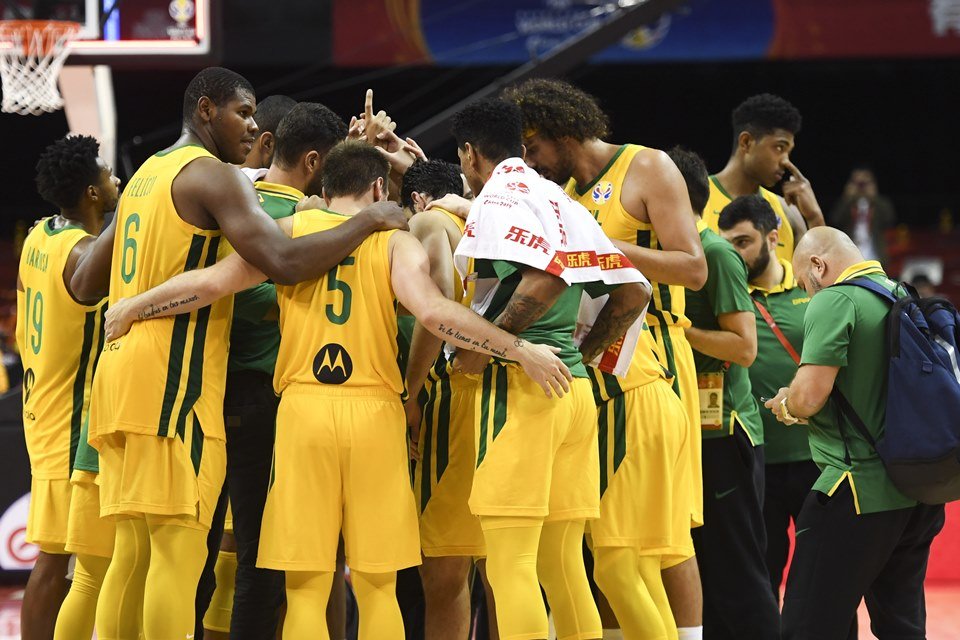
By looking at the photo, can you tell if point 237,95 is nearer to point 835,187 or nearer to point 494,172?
point 494,172

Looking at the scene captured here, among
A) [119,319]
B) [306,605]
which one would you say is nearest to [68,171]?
[119,319]

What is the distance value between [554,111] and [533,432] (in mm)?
1463

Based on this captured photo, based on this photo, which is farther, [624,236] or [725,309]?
[725,309]

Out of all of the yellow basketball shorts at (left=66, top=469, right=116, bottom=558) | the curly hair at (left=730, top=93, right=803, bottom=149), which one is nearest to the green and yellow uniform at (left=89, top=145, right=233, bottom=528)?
the yellow basketball shorts at (left=66, top=469, right=116, bottom=558)

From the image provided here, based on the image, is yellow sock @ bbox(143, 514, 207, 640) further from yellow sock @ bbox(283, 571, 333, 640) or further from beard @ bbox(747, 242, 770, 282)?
beard @ bbox(747, 242, 770, 282)

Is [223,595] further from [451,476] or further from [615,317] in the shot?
[615,317]

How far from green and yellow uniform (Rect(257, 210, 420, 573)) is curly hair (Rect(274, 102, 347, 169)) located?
2.29 feet

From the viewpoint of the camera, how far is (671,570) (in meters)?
5.04

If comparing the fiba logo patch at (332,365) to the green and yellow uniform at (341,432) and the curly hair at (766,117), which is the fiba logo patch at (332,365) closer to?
the green and yellow uniform at (341,432)

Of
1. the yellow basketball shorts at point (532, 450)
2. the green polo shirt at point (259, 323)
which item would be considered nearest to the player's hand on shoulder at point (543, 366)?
the yellow basketball shorts at point (532, 450)

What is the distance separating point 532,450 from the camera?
4.23m

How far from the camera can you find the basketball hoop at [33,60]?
912 cm

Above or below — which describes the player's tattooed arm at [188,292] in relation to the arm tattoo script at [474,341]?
above

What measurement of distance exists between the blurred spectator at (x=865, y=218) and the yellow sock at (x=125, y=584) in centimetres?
1291
